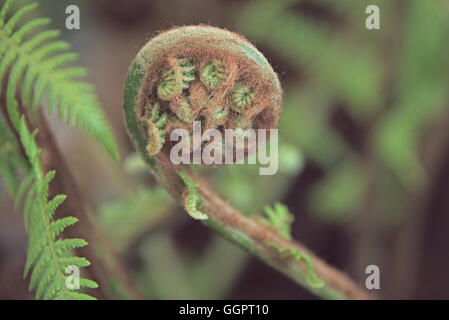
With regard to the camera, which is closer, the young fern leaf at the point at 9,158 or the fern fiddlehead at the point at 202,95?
the fern fiddlehead at the point at 202,95

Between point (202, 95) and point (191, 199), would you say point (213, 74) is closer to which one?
point (202, 95)

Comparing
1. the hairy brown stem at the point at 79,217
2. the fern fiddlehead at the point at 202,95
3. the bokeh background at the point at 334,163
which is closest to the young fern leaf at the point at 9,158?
the hairy brown stem at the point at 79,217

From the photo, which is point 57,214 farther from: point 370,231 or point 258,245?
point 370,231

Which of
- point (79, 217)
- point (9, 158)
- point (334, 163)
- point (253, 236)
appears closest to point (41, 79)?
point (9, 158)

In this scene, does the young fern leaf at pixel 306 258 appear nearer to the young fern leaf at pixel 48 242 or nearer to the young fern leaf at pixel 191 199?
the young fern leaf at pixel 191 199

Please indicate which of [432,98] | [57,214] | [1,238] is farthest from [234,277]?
[57,214]

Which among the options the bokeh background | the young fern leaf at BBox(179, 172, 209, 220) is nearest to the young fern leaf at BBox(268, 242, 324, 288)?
the young fern leaf at BBox(179, 172, 209, 220)

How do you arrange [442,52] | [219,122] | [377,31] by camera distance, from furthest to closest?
[377,31] < [442,52] < [219,122]
